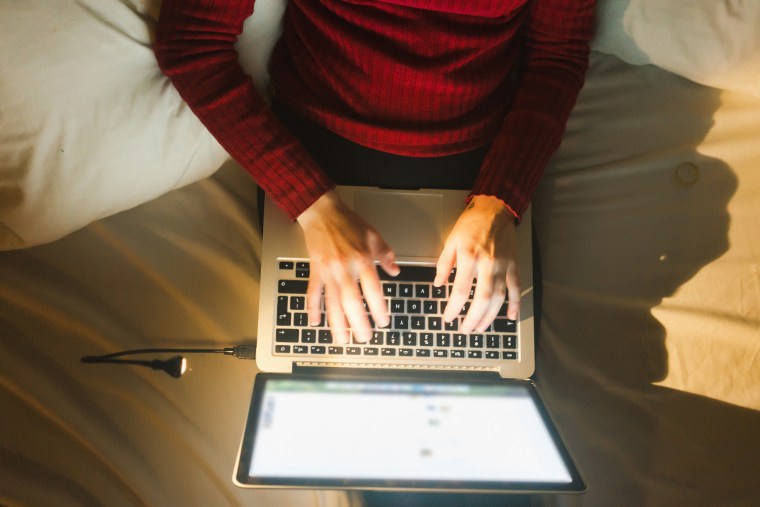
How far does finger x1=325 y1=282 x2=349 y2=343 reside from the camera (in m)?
0.67

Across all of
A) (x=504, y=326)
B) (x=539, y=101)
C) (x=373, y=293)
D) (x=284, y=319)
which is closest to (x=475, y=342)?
(x=504, y=326)

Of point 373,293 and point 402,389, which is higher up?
point 373,293

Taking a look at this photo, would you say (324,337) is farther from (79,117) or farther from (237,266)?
(79,117)

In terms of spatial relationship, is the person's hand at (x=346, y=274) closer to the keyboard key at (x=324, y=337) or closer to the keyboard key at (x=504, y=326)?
the keyboard key at (x=324, y=337)

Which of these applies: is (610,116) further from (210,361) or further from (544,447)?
(210,361)

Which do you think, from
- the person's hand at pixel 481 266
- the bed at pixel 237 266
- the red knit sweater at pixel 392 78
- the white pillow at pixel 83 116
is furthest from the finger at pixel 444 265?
the white pillow at pixel 83 116

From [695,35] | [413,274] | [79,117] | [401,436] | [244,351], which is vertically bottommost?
[401,436]

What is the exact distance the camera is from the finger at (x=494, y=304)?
26.6 inches

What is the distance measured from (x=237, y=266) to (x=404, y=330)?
0.30 metres

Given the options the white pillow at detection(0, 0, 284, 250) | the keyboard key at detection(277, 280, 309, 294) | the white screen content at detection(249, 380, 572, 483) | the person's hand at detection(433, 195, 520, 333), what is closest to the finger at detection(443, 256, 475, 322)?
the person's hand at detection(433, 195, 520, 333)

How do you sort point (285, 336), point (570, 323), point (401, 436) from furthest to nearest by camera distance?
point (570, 323) < point (285, 336) < point (401, 436)

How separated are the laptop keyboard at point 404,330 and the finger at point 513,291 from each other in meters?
0.02

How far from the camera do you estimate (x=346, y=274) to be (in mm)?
662

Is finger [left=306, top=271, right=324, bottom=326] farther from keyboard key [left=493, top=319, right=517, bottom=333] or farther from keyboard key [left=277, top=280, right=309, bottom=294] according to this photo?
keyboard key [left=493, top=319, right=517, bottom=333]
